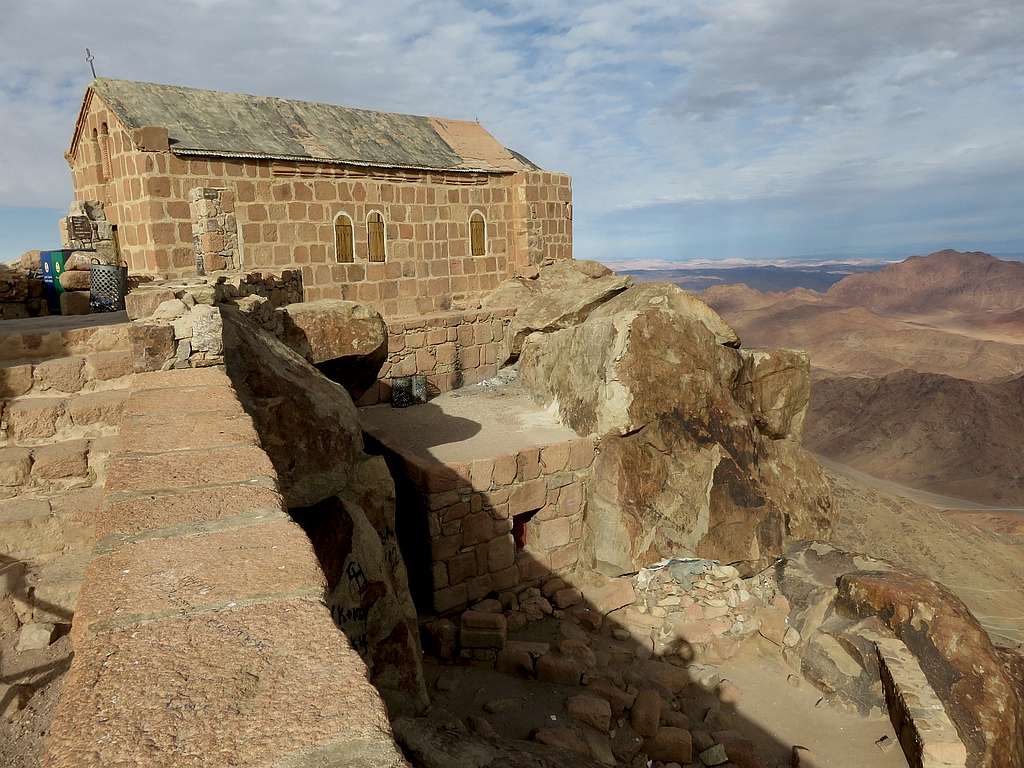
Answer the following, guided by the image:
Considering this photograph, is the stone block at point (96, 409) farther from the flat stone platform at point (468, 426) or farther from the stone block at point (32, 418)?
the flat stone platform at point (468, 426)

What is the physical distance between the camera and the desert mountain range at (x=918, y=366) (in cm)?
2062

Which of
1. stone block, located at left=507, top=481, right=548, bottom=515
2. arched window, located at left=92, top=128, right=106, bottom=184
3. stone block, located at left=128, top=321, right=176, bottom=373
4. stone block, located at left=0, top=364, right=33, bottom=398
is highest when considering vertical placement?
arched window, located at left=92, top=128, right=106, bottom=184

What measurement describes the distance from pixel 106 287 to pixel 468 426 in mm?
4431

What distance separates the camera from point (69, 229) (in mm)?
11688

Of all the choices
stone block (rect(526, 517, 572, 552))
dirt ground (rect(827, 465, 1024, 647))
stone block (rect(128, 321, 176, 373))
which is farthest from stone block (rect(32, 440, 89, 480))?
dirt ground (rect(827, 465, 1024, 647))

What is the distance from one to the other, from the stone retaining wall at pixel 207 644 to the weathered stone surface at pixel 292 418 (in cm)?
209

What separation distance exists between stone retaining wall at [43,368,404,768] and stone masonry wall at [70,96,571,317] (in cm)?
997

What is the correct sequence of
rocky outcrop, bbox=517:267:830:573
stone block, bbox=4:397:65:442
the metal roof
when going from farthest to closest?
the metal roof → rocky outcrop, bbox=517:267:830:573 → stone block, bbox=4:397:65:442

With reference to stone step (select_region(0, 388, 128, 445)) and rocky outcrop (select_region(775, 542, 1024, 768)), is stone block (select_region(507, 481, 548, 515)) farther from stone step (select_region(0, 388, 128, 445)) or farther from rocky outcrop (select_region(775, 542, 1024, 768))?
stone step (select_region(0, 388, 128, 445))

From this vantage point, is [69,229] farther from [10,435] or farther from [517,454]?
[10,435]

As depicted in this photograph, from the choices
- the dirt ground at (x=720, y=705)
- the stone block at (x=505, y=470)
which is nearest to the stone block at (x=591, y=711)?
the dirt ground at (x=720, y=705)

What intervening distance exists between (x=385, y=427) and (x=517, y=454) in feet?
7.03

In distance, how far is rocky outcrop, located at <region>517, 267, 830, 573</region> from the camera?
8.14 m

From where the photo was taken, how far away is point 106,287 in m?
6.50
